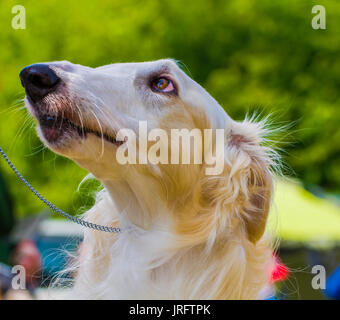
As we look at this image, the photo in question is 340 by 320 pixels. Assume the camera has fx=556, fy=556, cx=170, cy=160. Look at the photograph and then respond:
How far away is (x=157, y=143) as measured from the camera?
2.22 m

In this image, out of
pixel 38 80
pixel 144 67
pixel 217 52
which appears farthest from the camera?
pixel 217 52

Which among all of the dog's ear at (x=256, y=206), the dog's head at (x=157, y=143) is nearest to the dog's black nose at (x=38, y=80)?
the dog's head at (x=157, y=143)

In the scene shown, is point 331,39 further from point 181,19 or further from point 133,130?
point 133,130

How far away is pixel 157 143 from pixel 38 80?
53 centimetres

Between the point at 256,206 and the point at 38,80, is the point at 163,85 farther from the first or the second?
the point at 256,206

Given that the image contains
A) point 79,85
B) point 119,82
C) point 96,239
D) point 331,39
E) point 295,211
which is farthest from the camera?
point 331,39

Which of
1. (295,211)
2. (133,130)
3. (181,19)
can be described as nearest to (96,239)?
(133,130)

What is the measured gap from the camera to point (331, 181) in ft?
32.6

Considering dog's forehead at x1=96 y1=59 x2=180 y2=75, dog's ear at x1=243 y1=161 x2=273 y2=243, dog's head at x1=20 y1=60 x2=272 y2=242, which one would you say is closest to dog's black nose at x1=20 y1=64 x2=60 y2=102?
dog's head at x1=20 y1=60 x2=272 y2=242

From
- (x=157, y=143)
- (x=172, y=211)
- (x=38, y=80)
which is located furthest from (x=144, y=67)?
(x=172, y=211)

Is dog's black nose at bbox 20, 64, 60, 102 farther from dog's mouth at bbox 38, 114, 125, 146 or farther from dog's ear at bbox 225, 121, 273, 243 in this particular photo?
dog's ear at bbox 225, 121, 273, 243

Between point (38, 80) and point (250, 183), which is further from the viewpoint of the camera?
point (250, 183)

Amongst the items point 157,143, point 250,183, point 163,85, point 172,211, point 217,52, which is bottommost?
point 172,211
